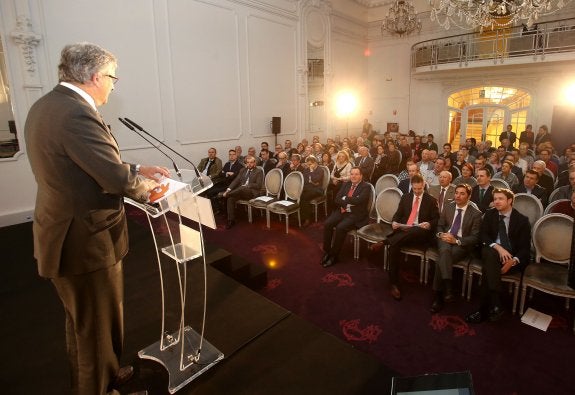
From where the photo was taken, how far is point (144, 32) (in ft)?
22.7

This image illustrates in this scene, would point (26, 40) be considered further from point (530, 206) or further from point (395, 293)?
point (530, 206)

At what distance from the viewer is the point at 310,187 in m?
6.00

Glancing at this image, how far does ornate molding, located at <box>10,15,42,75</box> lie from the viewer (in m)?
5.34

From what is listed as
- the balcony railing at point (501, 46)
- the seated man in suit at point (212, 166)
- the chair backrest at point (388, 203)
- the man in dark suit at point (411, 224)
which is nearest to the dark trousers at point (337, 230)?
the chair backrest at point (388, 203)

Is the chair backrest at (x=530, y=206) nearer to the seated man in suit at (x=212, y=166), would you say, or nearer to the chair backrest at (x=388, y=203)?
the chair backrest at (x=388, y=203)

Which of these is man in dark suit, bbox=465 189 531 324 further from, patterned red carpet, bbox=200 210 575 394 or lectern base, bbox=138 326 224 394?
lectern base, bbox=138 326 224 394

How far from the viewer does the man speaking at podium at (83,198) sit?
1.32 metres

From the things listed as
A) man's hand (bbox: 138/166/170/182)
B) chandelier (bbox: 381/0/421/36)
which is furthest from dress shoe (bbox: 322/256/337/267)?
chandelier (bbox: 381/0/421/36)

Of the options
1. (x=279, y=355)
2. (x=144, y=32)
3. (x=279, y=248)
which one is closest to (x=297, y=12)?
(x=144, y=32)

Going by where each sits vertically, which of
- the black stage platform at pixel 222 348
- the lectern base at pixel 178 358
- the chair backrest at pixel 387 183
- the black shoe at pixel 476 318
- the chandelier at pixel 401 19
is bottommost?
the black shoe at pixel 476 318

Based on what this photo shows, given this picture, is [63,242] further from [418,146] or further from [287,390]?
[418,146]

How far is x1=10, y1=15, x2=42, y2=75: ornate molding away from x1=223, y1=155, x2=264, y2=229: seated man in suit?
3.58 metres

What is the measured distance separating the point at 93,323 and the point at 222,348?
93 centimetres

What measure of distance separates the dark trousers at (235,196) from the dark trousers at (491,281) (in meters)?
3.83
